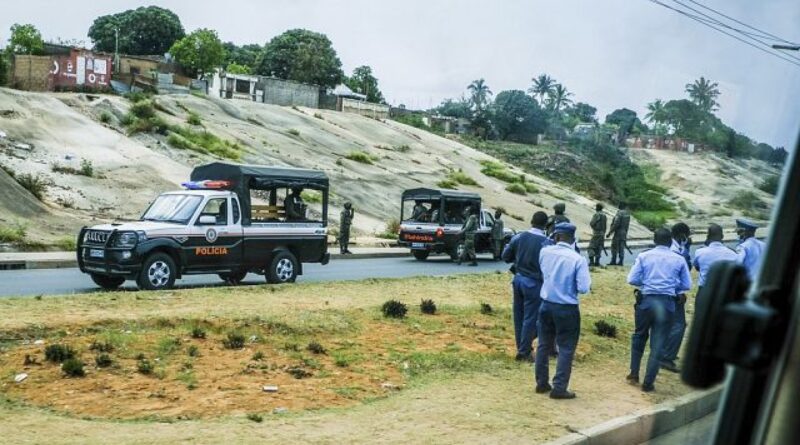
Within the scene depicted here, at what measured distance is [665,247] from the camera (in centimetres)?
888

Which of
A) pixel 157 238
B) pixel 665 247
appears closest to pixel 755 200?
pixel 665 247

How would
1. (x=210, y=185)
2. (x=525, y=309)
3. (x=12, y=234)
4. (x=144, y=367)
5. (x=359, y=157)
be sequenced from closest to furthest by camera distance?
(x=144, y=367) → (x=525, y=309) → (x=210, y=185) → (x=12, y=234) → (x=359, y=157)

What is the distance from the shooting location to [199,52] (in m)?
71.9

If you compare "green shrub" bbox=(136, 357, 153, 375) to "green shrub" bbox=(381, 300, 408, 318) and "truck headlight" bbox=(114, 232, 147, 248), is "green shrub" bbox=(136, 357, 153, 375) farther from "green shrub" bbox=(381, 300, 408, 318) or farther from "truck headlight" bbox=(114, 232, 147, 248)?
"truck headlight" bbox=(114, 232, 147, 248)

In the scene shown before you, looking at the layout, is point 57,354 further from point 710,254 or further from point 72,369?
point 710,254

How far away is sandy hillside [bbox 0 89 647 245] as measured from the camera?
3291 cm

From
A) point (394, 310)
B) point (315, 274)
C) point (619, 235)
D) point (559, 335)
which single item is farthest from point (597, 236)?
point (559, 335)

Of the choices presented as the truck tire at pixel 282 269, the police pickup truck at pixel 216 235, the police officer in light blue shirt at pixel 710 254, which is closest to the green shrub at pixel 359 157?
the police pickup truck at pixel 216 235

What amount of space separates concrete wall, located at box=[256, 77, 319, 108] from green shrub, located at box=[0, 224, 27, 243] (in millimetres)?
46996

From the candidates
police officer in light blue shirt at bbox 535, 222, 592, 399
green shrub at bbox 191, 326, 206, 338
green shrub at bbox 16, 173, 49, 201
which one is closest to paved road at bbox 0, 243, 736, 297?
green shrub at bbox 191, 326, 206, 338

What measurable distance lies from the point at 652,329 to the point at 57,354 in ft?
20.0

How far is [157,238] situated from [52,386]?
25.4ft

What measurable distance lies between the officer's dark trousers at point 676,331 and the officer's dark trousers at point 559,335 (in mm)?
1277

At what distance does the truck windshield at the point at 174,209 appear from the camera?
16.1 metres
